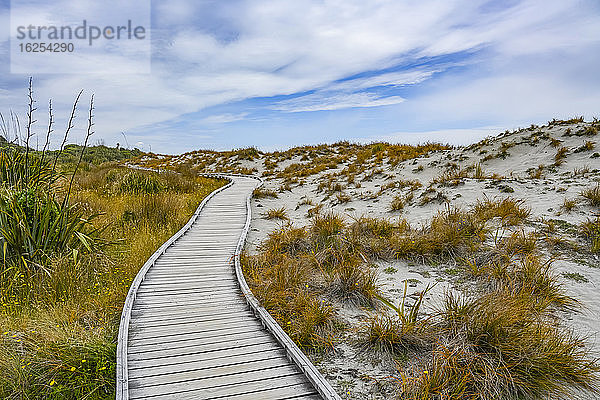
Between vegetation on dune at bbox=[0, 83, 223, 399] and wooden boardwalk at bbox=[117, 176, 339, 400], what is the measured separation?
309 mm

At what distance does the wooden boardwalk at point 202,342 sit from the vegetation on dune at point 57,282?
309mm

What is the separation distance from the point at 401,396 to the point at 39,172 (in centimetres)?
737

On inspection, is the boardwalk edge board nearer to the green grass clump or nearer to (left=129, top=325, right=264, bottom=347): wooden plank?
(left=129, top=325, right=264, bottom=347): wooden plank

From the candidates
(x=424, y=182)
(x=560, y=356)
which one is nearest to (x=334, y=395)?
(x=560, y=356)

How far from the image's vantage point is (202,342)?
164 inches

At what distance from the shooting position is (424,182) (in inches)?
516

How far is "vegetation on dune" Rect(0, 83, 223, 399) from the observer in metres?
3.72

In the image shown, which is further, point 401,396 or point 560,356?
point 560,356

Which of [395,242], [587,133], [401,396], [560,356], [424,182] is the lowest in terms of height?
[401,396]

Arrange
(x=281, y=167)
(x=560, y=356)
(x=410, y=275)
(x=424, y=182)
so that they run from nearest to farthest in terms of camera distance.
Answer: (x=560, y=356)
(x=410, y=275)
(x=424, y=182)
(x=281, y=167)

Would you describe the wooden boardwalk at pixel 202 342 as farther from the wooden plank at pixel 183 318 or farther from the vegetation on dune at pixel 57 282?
the vegetation on dune at pixel 57 282

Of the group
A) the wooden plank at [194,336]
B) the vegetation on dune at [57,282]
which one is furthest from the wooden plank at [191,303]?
the wooden plank at [194,336]

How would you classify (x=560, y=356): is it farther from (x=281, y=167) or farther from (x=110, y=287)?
(x=281, y=167)

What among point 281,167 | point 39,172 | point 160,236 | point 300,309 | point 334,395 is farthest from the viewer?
point 281,167
